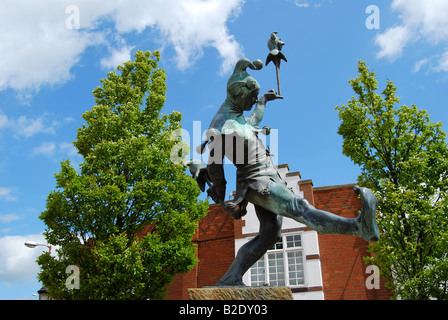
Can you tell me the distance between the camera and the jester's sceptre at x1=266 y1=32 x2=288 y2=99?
15.4ft

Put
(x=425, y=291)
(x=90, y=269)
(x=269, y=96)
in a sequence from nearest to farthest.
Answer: (x=269, y=96) → (x=425, y=291) → (x=90, y=269)

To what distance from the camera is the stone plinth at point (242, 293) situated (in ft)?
11.7

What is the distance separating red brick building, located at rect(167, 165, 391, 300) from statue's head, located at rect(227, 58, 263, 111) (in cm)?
1149

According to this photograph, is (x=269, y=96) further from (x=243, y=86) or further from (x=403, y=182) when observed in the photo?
(x=403, y=182)

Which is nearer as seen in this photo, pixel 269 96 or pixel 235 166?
pixel 235 166

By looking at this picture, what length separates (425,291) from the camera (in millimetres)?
9938

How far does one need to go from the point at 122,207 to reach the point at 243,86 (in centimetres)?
839

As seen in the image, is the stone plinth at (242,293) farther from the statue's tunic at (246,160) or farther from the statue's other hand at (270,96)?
the statue's other hand at (270,96)

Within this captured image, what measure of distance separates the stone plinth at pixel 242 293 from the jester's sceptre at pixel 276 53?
2.39 metres

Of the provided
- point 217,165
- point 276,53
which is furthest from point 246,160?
point 276,53

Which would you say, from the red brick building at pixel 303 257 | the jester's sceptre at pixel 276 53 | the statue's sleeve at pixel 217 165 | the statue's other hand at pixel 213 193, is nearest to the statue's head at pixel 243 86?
the jester's sceptre at pixel 276 53

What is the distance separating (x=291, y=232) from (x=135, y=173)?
7829 mm

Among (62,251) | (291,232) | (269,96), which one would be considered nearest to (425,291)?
(291,232)
